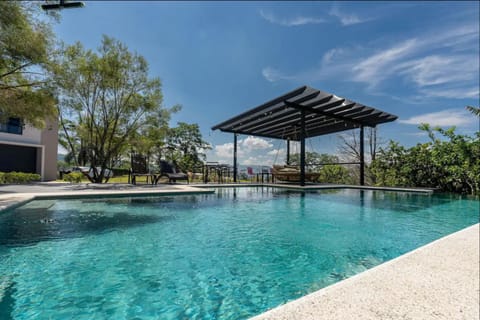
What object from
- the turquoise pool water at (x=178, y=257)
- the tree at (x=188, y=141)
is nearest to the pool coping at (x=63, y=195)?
the turquoise pool water at (x=178, y=257)

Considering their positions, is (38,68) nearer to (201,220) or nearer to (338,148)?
(201,220)

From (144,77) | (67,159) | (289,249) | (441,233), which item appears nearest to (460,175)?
(441,233)

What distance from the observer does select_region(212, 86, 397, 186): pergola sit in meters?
8.28

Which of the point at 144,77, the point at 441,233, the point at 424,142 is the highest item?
the point at 144,77

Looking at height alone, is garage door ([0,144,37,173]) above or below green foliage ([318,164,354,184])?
above

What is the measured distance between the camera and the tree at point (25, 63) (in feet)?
14.9

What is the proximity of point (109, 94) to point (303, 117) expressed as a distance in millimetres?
8733

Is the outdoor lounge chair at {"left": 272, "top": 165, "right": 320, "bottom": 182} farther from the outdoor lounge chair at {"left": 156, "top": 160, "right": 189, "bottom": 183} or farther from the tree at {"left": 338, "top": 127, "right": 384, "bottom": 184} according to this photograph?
the tree at {"left": 338, "top": 127, "right": 384, "bottom": 184}

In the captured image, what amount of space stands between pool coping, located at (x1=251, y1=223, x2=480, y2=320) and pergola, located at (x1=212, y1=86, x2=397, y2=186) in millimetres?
6459

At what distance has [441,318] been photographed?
116cm

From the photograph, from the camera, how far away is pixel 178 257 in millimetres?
2188

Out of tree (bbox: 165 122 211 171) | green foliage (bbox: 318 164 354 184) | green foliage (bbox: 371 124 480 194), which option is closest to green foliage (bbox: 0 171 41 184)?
tree (bbox: 165 122 211 171)

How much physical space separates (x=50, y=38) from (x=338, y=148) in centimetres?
1699

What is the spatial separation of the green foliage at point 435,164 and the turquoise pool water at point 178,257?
5639 millimetres
